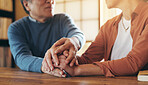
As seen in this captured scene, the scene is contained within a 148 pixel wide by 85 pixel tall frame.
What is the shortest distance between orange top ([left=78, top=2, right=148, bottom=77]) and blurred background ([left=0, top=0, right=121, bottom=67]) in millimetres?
1579

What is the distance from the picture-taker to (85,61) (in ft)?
4.52

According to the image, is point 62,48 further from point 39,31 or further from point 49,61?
point 39,31

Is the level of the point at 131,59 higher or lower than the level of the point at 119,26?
lower

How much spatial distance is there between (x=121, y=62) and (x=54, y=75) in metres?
0.40

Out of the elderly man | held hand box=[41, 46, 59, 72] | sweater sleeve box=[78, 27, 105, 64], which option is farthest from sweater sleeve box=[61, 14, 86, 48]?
held hand box=[41, 46, 59, 72]

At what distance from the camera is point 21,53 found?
145 cm

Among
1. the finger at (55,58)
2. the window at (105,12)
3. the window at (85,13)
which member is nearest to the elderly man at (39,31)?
the finger at (55,58)

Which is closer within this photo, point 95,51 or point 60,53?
point 60,53

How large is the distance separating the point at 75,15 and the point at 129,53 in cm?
252

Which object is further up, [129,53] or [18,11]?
[18,11]

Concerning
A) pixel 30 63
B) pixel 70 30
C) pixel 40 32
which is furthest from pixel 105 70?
pixel 40 32

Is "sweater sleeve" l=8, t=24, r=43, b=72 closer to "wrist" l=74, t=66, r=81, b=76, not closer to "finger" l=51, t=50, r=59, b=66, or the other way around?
"finger" l=51, t=50, r=59, b=66

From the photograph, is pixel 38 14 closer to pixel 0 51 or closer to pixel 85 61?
pixel 85 61

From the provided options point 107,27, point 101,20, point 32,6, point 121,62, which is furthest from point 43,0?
point 101,20
